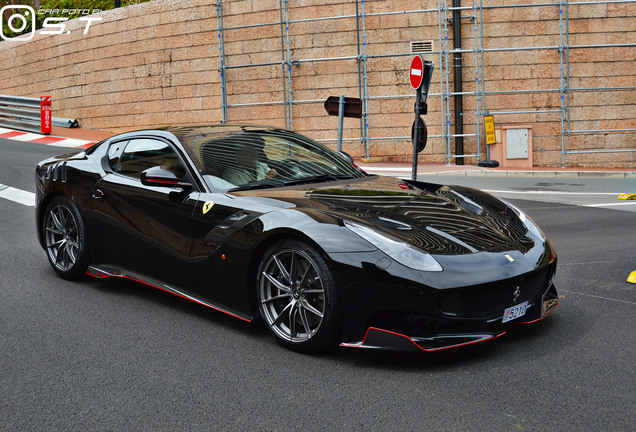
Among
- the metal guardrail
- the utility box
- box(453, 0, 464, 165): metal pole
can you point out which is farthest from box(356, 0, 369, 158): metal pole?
the metal guardrail

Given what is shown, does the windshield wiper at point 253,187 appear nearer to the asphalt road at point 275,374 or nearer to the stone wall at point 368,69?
the asphalt road at point 275,374

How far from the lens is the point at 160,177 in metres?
4.55

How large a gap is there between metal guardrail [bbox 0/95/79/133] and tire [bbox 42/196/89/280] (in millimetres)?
16620

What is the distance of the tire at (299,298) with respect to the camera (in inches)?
149

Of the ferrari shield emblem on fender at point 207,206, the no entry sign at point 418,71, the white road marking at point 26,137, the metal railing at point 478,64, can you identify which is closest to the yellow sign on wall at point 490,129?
the metal railing at point 478,64

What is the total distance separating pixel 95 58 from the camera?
74.0 feet

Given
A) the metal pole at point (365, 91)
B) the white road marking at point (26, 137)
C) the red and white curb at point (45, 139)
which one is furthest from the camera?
the white road marking at point (26, 137)

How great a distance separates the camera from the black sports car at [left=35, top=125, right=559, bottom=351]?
11.9 feet

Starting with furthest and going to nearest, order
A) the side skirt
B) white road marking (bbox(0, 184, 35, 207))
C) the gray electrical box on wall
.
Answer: the gray electrical box on wall < white road marking (bbox(0, 184, 35, 207)) < the side skirt

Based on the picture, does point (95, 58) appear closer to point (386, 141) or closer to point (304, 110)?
point (304, 110)

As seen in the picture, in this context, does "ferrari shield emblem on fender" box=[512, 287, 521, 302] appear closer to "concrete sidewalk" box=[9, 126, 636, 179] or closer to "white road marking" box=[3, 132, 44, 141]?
"concrete sidewalk" box=[9, 126, 636, 179]

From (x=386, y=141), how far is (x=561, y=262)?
1288cm

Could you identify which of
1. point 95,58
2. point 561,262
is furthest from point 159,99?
point 561,262

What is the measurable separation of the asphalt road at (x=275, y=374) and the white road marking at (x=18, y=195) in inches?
193
